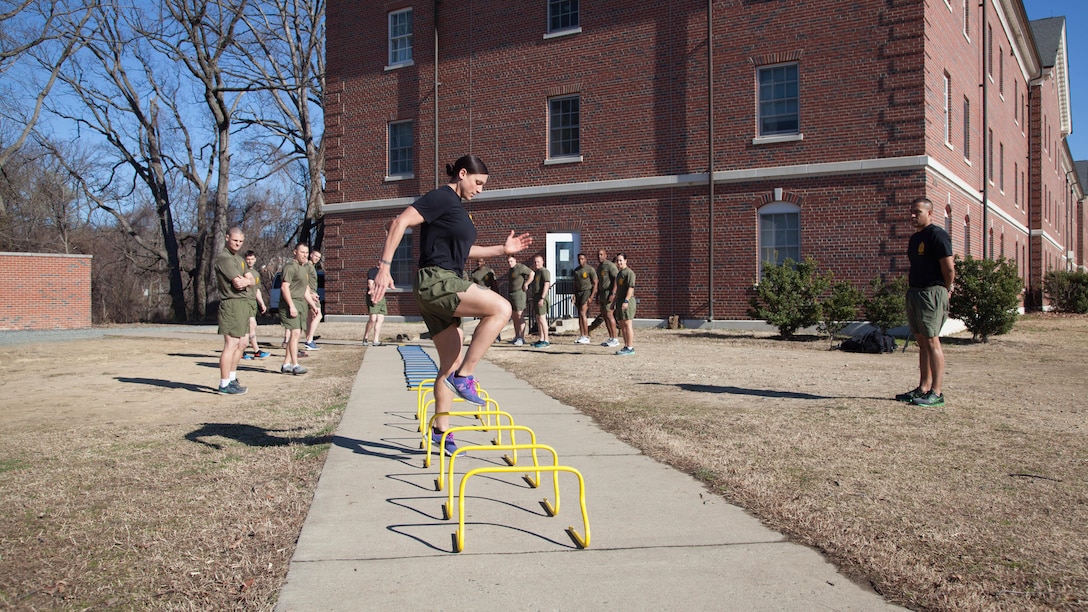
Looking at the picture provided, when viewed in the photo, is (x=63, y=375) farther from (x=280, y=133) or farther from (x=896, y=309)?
(x=280, y=133)

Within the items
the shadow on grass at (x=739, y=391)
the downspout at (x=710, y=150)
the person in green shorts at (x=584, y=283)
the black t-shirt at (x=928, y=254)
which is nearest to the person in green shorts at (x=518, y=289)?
the person in green shorts at (x=584, y=283)

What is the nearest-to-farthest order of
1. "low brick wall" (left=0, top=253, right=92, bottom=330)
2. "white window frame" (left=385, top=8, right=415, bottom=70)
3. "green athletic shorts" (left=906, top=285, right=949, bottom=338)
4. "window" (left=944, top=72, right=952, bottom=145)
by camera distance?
"green athletic shorts" (left=906, top=285, right=949, bottom=338) → "window" (left=944, top=72, right=952, bottom=145) → "low brick wall" (left=0, top=253, right=92, bottom=330) → "white window frame" (left=385, top=8, right=415, bottom=70)

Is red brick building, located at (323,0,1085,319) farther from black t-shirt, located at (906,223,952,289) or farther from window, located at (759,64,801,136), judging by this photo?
black t-shirt, located at (906,223,952,289)

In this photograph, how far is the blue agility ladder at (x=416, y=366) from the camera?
988cm

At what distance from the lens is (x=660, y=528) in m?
4.10

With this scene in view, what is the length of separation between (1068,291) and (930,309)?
27520 millimetres

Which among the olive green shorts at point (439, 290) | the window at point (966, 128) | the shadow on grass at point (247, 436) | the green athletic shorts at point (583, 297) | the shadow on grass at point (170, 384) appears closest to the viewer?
the olive green shorts at point (439, 290)

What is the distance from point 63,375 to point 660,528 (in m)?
11.2

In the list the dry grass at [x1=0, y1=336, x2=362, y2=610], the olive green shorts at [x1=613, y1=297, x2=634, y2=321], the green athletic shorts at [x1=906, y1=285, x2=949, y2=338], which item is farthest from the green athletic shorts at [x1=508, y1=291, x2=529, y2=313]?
the green athletic shorts at [x1=906, y1=285, x2=949, y2=338]

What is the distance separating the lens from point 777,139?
19.9m

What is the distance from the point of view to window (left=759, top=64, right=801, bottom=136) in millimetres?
19922

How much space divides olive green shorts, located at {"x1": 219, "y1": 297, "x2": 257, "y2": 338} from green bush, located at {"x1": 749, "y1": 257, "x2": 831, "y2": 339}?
38.3ft

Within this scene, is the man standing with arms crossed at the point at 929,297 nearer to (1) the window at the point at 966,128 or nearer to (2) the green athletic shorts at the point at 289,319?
(2) the green athletic shorts at the point at 289,319

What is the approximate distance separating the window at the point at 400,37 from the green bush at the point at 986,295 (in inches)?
706
